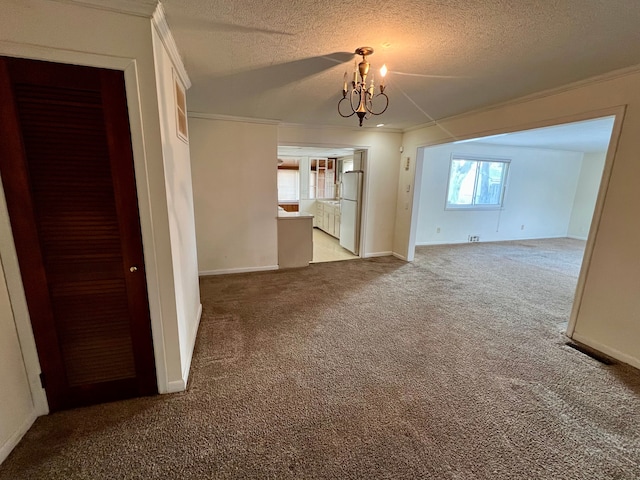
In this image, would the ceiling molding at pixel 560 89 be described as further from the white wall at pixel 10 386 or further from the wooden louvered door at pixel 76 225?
the white wall at pixel 10 386

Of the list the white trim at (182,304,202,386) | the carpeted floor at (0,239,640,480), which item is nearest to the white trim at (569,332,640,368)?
the carpeted floor at (0,239,640,480)

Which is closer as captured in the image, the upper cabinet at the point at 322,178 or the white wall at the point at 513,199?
the white wall at the point at 513,199

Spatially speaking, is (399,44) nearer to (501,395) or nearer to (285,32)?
(285,32)

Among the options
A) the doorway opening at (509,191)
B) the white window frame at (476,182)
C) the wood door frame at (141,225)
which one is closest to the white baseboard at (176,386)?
the wood door frame at (141,225)

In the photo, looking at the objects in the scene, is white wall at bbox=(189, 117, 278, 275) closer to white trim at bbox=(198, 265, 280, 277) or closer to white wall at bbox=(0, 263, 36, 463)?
white trim at bbox=(198, 265, 280, 277)

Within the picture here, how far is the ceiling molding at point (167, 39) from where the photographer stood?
1475mm

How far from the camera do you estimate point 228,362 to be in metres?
2.20

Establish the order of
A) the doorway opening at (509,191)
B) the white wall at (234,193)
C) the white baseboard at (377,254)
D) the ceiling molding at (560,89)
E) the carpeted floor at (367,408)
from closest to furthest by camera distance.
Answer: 1. the carpeted floor at (367,408)
2. the ceiling molding at (560,89)
3. the white wall at (234,193)
4. the white baseboard at (377,254)
5. the doorway opening at (509,191)

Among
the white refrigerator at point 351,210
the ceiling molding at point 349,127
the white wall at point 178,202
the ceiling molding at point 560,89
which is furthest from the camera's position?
the white refrigerator at point 351,210

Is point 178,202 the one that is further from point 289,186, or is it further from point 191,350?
point 289,186

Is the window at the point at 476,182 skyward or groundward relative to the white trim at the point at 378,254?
skyward

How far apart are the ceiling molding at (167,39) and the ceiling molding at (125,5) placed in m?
0.03

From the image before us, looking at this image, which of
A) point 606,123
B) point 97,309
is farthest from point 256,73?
point 606,123

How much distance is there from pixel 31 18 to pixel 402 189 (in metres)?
4.66
